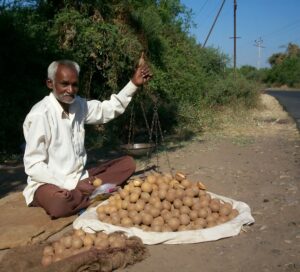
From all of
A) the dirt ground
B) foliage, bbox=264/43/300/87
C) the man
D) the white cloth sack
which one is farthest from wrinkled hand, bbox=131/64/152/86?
foliage, bbox=264/43/300/87

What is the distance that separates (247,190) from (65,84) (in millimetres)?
2565

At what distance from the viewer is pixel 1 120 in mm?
8562

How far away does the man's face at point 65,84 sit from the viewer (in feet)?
13.6

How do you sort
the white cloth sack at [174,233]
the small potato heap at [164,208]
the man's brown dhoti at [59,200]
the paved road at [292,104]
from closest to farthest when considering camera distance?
the white cloth sack at [174,233] → the small potato heap at [164,208] → the man's brown dhoti at [59,200] → the paved road at [292,104]

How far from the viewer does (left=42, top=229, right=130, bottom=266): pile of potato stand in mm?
3379

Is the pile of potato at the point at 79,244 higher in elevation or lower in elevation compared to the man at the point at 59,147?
lower

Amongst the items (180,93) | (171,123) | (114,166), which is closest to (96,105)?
(114,166)

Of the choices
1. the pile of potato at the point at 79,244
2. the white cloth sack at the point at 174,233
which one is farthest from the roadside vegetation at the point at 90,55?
the pile of potato at the point at 79,244

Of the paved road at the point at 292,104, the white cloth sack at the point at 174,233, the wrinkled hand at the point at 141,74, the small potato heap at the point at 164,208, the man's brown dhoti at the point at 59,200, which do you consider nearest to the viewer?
the white cloth sack at the point at 174,233

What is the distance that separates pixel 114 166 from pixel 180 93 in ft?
23.7

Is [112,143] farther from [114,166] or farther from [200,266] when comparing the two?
[200,266]

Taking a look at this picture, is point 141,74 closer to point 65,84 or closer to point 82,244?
point 65,84

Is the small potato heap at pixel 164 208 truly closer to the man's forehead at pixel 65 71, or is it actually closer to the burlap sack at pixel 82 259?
the burlap sack at pixel 82 259

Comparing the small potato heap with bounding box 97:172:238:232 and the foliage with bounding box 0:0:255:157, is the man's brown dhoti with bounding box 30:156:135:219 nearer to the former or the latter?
the small potato heap with bounding box 97:172:238:232
